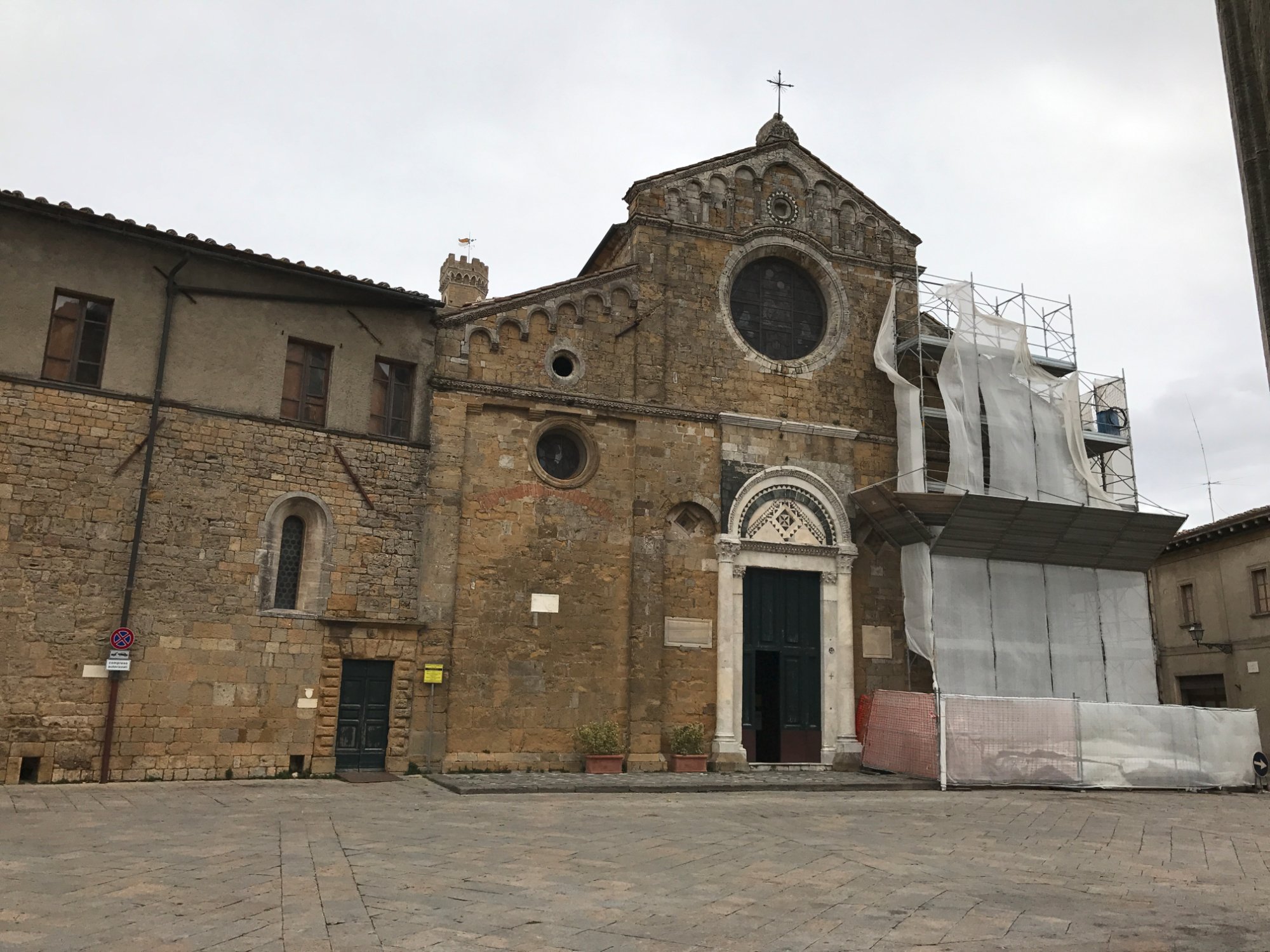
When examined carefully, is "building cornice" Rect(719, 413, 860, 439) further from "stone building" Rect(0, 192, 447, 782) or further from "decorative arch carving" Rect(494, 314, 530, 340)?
"stone building" Rect(0, 192, 447, 782)

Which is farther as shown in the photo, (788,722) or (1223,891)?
(788,722)

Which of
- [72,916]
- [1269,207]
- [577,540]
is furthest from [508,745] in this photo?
[1269,207]

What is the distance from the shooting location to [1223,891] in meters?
8.51

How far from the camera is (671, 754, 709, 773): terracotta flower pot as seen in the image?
54.9 feet

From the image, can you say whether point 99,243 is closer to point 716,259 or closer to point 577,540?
point 577,540

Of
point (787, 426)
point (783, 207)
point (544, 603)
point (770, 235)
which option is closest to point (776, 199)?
point (783, 207)

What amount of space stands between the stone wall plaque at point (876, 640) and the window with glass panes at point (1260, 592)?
11050 millimetres

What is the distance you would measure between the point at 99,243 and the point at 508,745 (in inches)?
397

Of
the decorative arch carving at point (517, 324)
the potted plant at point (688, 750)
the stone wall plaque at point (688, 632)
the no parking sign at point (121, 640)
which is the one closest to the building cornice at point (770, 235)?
the decorative arch carving at point (517, 324)

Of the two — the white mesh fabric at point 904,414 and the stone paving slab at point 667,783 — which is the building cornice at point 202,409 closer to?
the stone paving slab at point 667,783

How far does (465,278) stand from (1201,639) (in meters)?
28.2

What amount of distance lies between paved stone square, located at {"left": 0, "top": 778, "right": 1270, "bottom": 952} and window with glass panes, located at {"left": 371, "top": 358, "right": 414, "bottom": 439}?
19.9ft

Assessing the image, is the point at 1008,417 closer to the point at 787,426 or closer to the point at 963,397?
the point at 963,397

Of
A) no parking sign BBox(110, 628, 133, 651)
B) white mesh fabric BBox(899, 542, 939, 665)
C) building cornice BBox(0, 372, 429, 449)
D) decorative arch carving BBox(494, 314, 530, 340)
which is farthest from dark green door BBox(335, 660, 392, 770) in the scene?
white mesh fabric BBox(899, 542, 939, 665)
